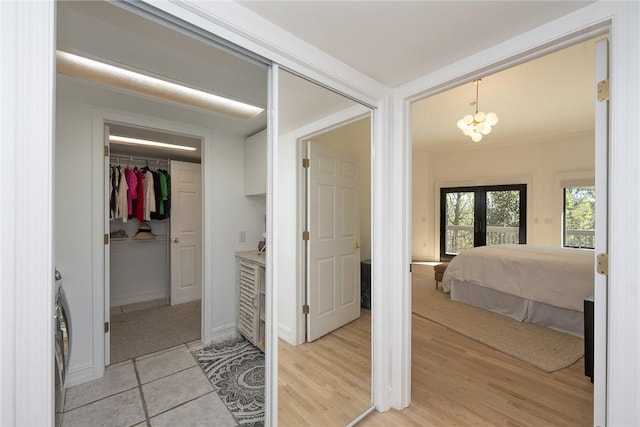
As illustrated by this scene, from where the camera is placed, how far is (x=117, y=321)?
10.3 ft

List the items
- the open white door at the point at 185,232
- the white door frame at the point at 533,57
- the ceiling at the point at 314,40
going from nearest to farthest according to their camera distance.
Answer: the white door frame at the point at 533,57, the ceiling at the point at 314,40, the open white door at the point at 185,232

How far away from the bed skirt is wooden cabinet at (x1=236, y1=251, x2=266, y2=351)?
3.03 m

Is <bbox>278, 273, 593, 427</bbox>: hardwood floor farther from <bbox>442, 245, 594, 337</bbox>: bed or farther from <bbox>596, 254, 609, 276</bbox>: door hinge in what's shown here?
<bbox>596, 254, 609, 276</bbox>: door hinge

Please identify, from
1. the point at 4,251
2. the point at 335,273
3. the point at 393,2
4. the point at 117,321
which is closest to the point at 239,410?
the point at 335,273

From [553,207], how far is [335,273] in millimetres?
5743

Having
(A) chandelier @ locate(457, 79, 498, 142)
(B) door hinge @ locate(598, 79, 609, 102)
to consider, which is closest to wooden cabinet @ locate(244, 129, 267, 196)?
(B) door hinge @ locate(598, 79, 609, 102)

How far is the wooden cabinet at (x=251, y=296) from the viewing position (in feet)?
7.78

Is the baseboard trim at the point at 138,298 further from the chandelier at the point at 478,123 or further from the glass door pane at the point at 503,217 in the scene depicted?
the glass door pane at the point at 503,217

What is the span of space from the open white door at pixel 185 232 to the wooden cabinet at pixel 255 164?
1.37 metres

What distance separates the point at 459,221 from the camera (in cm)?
663

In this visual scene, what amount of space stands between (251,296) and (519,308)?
3.25 meters

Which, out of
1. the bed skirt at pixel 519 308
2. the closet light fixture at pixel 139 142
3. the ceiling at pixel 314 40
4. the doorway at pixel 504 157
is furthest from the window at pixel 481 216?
the closet light fixture at pixel 139 142

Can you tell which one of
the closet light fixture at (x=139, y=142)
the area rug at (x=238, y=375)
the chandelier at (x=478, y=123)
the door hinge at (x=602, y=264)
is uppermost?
the chandelier at (x=478, y=123)

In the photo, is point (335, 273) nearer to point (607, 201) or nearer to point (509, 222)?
point (607, 201)
